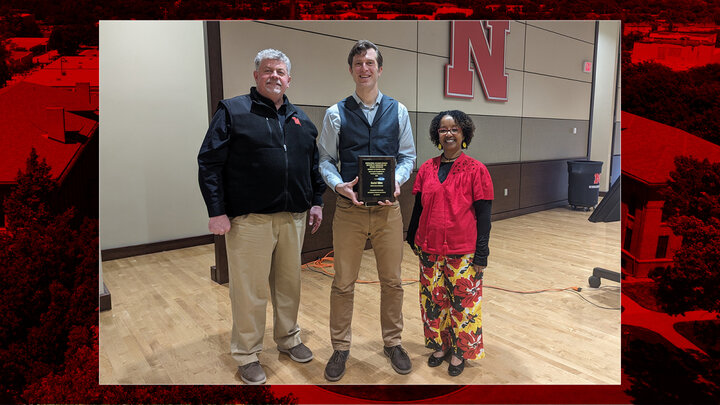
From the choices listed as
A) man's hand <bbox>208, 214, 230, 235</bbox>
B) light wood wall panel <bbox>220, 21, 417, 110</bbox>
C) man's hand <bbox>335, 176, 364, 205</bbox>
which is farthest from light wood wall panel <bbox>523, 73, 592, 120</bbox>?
man's hand <bbox>208, 214, 230, 235</bbox>

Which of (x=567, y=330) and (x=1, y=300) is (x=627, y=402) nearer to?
(x=567, y=330)

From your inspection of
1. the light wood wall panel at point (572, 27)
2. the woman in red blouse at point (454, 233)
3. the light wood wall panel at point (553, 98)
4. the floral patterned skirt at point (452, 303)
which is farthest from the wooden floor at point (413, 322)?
the light wood wall panel at point (572, 27)

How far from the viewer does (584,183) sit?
2508mm

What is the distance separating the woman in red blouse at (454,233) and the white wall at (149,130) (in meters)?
1.46

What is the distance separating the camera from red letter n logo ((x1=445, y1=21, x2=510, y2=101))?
94.0 inches

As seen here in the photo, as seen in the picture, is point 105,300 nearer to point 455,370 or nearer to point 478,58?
point 455,370

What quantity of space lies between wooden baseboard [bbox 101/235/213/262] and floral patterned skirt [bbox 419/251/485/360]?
175 cm

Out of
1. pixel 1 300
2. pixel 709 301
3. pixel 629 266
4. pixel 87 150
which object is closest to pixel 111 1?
pixel 87 150

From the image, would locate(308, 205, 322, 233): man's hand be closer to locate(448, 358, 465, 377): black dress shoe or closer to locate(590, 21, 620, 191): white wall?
locate(448, 358, 465, 377): black dress shoe

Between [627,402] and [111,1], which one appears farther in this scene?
[111,1]

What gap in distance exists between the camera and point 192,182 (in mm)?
4270

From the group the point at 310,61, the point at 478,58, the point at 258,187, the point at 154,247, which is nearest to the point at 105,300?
the point at 154,247

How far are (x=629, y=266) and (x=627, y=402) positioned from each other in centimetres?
70

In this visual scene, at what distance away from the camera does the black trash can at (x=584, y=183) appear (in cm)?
245
